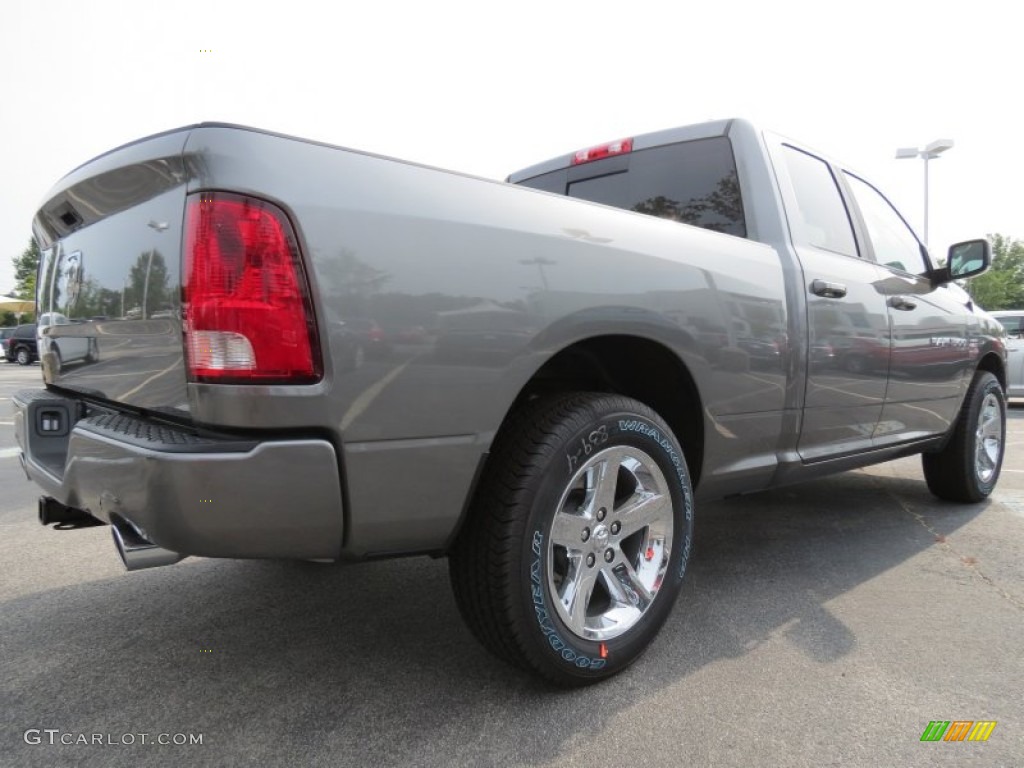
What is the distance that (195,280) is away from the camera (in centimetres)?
150

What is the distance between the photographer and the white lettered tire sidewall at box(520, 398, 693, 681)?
1.82m

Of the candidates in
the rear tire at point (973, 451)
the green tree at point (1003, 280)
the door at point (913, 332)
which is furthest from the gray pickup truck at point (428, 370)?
the green tree at point (1003, 280)

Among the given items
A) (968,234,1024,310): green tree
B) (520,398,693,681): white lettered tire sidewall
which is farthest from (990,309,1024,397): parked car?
(968,234,1024,310): green tree

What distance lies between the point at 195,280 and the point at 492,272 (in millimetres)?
672

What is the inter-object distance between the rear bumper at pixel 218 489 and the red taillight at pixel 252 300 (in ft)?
0.51

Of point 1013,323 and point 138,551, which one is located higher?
point 138,551

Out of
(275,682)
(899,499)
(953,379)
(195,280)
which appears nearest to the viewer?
(195,280)

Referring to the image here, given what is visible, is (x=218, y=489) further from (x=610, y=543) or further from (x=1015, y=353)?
(x=1015, y=353)

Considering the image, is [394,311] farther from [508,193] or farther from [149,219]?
[149,219]

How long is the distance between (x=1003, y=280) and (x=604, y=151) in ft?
→ 137

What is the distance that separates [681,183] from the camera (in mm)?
2990

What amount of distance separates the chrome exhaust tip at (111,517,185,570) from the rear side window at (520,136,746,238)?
7.02 ft

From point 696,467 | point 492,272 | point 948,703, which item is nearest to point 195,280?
point 492,272

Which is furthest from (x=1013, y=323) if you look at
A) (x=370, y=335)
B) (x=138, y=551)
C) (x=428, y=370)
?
(x=138, y=551)
